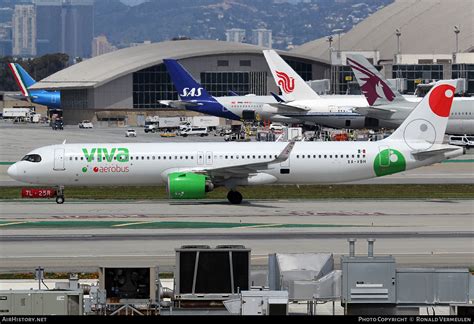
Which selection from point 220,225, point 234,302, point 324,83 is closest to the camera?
point 234,302

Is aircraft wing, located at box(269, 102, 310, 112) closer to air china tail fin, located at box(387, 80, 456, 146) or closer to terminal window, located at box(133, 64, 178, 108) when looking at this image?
air china tail fin, located at box(387, 80, 456, 146)

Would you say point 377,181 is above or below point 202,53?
below

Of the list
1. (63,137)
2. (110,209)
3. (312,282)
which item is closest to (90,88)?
(63,137)

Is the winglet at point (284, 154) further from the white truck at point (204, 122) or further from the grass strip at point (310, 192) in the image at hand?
the white truck at point (204, 122)

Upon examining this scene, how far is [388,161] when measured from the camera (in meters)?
61.9

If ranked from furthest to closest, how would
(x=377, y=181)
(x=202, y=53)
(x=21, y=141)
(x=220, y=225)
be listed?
(x=202, y=53)
(x=21, y=141)
(x=377, y=181)
(x=220, y=225)

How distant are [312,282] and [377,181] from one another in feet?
156

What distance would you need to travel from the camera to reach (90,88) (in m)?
197

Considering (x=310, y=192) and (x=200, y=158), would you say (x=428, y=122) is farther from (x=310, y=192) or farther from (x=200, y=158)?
(x=200, y=158)

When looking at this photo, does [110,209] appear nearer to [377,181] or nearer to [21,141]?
[377,181]

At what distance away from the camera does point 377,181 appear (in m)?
74.4

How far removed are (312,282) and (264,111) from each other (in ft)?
369

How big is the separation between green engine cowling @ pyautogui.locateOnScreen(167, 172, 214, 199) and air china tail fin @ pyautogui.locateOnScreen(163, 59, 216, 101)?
74.0 m

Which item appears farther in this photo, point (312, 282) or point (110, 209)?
point (110, 209)
